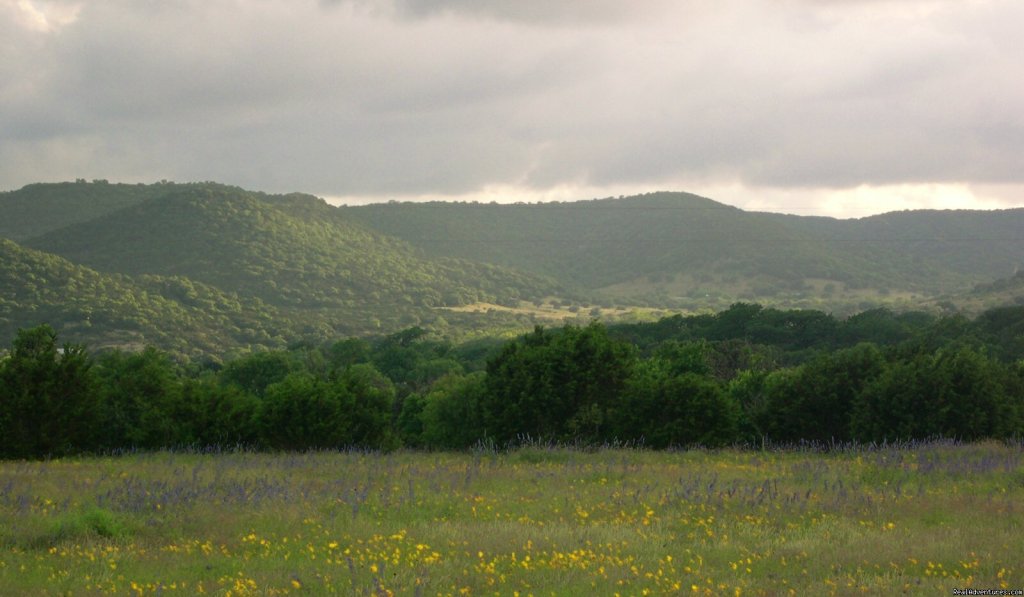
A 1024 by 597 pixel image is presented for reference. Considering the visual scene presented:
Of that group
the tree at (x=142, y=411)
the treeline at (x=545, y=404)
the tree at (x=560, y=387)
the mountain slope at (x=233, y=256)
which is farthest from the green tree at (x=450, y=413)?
the mountain slope at (x=233, y=256)

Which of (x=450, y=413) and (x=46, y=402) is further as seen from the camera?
(x=450, y=413)

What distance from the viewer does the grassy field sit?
8961 mm

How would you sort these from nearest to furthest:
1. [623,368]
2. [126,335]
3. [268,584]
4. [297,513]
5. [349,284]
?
[268,584] < [297,513] < [623,368] < [126,335] < [349,284]

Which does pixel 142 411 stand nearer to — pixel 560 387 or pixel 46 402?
pixel 46 402

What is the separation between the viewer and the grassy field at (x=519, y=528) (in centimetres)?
896

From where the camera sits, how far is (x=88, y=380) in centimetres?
2256

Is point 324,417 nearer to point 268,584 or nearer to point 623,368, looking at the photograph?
point 623,368

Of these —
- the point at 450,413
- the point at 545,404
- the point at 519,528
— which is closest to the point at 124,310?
the point at 450,413

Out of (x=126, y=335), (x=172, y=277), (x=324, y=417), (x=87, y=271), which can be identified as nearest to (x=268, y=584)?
(x=324, y=417)

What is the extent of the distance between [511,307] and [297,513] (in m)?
184

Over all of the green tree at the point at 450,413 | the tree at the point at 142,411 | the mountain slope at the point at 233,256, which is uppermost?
the mountain slope at the point at 233,256

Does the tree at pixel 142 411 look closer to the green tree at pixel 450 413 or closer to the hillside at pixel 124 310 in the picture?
the green tree at pixel 450 413

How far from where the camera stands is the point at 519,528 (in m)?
11.2

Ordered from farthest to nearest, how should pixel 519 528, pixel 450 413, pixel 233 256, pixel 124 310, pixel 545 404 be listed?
pixel 233 256 → pixel 124 310 → pixel 450 413 → pixel 545 404 → pixel 519 528
